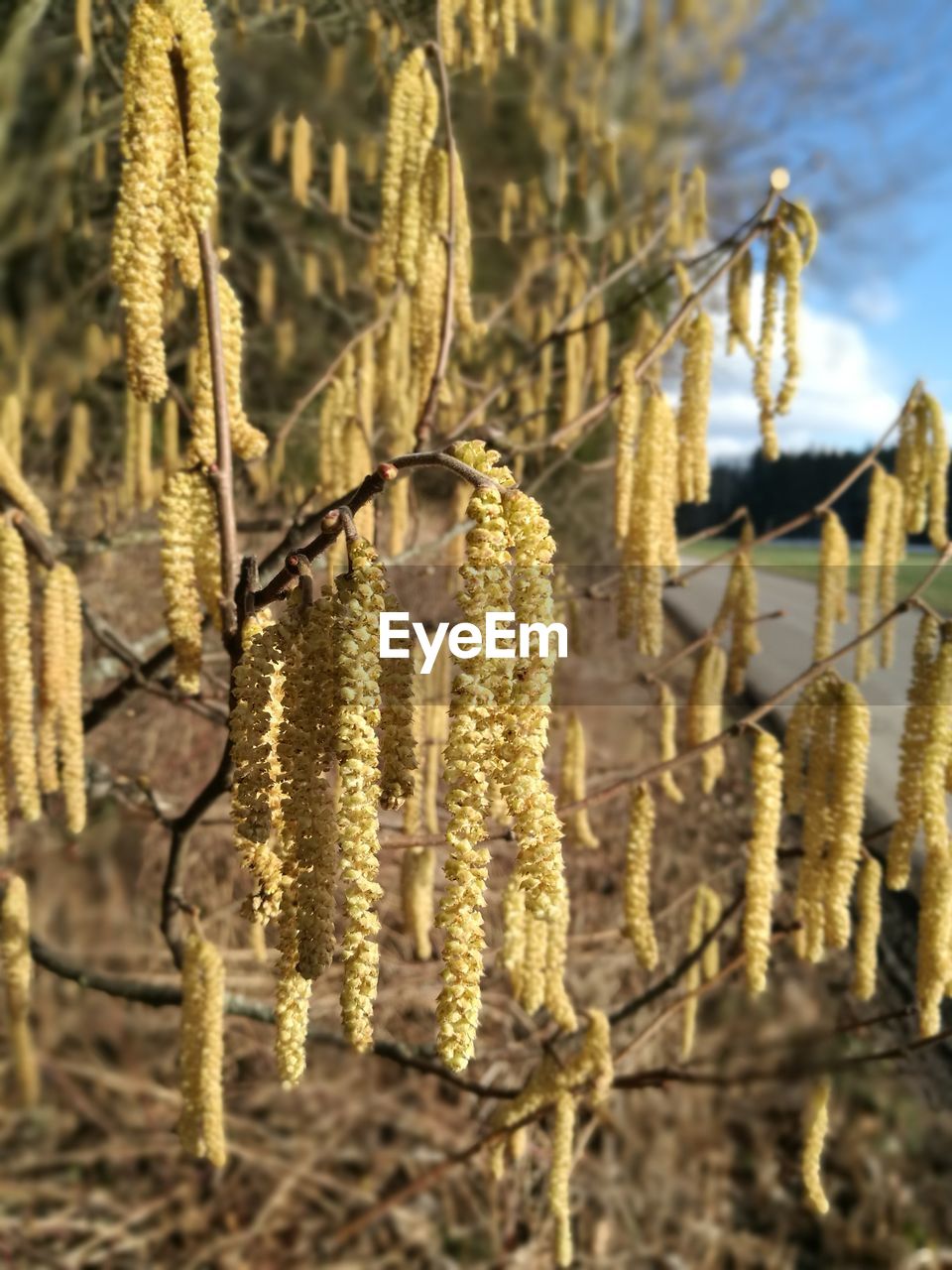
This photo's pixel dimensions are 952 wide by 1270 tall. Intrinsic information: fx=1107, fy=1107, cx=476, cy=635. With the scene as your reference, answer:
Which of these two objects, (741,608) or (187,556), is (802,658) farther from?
(187,556)

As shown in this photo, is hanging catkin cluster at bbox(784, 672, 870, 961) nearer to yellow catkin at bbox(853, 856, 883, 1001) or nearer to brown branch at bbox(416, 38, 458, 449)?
yellow catkin at bbox(853, 856, 883, 1001)

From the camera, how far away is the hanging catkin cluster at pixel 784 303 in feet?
5.21

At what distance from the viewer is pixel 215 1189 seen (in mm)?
3359

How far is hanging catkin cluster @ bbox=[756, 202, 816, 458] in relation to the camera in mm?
1588

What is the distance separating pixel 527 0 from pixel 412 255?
1.57 meters

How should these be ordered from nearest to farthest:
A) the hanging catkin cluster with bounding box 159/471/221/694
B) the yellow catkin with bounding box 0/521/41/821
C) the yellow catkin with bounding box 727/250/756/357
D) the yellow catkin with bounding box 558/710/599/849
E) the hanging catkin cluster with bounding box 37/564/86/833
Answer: the hanging catkin cluster with bounding box 159/471/221/694
the yellow catkin with bounding box 0/521/41/821
the hanging catkin cluster with bounding box 37/564/86/833
the yellow catkin with bounding box 727/250/756/357
the yellow catkin with bounding box 558/710/599/849

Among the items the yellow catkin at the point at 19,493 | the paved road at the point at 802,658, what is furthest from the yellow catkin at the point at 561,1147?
the yellow catkin at the point at 19,493

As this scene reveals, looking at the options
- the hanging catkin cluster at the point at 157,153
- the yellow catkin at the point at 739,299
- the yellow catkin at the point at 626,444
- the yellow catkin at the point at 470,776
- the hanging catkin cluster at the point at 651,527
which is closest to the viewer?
the yellow catkin at the point at 470,776

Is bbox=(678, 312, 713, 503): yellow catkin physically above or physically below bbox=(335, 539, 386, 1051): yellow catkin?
above

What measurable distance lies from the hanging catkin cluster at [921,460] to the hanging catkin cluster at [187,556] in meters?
1.37

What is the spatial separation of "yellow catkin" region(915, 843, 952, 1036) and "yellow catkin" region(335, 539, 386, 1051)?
1134 mm

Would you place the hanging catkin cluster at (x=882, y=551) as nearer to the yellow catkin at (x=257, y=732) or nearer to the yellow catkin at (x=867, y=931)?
the yellow catkin at (x=867, y=931)

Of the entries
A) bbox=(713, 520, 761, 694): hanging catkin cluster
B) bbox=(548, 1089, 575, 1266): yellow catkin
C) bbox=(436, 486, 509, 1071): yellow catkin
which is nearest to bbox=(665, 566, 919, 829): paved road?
bbox=(713, 520, 761, 694): hanging catkin cluster

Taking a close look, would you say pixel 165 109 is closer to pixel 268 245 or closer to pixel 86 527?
pixel 86 527
